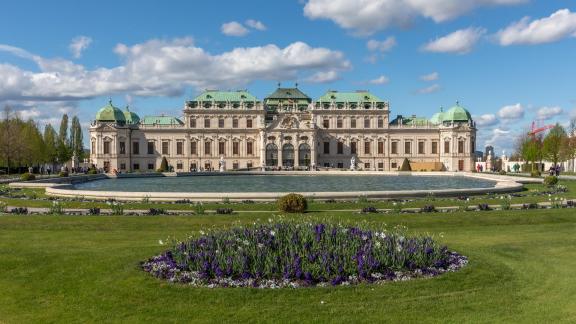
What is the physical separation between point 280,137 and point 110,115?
3521 centimetres

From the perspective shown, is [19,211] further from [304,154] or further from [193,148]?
[193,148]

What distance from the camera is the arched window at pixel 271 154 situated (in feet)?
355

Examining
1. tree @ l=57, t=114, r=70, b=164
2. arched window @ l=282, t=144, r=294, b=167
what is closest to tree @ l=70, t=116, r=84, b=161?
tree @ l=57, t=114, r=70, b=164

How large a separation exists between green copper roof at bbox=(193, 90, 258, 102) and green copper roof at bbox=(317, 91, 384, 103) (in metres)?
15.6

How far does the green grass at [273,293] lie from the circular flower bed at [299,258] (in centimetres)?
45

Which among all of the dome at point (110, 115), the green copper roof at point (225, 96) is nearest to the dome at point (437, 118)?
the green copper roof at point (225, 96)

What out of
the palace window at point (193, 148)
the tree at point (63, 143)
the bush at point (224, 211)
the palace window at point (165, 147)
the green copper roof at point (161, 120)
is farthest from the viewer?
the green copper roof at point (161, 120)

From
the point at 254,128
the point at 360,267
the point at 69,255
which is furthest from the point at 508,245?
the point at 254,128

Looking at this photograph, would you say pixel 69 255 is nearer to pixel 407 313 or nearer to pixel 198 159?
pixel 407 313

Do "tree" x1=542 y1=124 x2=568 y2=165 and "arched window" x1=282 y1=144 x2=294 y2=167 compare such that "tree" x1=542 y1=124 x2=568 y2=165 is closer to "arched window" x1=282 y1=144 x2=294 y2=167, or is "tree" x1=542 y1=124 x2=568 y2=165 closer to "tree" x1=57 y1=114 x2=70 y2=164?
"arched window" x1=282 y1=144 x2=294 y2=167

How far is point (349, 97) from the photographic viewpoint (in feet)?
373

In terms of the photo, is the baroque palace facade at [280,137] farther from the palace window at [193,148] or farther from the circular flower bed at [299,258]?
the circular flower bed at [299,258]

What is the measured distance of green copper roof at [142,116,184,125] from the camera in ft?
369

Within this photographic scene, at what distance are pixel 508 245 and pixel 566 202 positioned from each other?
51.5 ft
